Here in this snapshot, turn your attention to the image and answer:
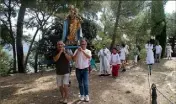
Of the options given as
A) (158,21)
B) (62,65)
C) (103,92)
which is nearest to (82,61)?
(62,65)

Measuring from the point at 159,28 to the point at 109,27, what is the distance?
452 cm

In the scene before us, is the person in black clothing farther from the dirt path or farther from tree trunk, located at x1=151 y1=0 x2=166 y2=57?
tree trunk, located at x1=151 y1=0 x2=166 y2=57

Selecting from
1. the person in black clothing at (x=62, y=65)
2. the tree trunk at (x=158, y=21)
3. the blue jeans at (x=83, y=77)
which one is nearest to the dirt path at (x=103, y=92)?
the blue jeans at (x=83, y=77)

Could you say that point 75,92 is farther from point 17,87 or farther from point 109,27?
point 109,27

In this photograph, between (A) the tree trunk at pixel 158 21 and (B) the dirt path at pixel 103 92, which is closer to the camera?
(B) the dirt path at pixel 103 92

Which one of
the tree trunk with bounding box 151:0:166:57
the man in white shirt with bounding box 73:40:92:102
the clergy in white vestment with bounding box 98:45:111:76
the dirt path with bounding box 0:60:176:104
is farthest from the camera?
the tree trunk with bounding box 151:0:166:57

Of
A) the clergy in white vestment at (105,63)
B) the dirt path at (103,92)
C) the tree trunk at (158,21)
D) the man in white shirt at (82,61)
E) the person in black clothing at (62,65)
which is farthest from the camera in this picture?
the tree trunk at (158,21)

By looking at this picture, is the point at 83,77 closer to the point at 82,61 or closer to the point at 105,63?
the point at 82,61

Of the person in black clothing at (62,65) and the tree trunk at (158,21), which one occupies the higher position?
the tree trunk at (158,21)

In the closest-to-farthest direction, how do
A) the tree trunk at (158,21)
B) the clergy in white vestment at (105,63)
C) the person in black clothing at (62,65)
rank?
the person in black clothing at (62,65)
the clergy in white vestment at (105,63)
the tree trunk at (158,21)

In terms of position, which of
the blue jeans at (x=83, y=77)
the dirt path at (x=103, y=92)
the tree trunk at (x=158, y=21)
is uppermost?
the tree trunk at (x=158, y=21)

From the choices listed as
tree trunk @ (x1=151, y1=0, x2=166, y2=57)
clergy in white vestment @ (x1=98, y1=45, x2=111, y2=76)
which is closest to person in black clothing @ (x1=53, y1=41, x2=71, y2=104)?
clergy in white vestment @ (x1=98, y1=45, x2=111, y2=76)

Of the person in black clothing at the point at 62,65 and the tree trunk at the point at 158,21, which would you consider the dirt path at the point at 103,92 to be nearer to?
the person in black clothing at the point at 62,65

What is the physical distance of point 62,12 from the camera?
21.8 m
